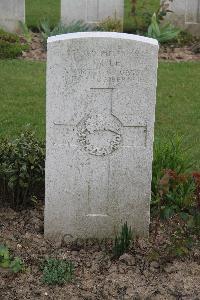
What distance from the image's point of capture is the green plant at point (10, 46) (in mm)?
9852

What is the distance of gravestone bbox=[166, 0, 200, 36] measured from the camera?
11.2 m

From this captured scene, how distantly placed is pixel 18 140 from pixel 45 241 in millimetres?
856

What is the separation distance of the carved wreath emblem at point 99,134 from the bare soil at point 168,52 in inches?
213

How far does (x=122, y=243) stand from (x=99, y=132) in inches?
29.7

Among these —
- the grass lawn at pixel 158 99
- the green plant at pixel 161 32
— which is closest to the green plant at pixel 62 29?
the grass lawn at pixel 158 99

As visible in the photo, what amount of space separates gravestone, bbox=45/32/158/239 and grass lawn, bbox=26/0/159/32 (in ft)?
23.3

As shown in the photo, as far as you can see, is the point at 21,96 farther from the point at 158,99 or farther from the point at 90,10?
the point at 90,10

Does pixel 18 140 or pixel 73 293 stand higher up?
pixel 18 140

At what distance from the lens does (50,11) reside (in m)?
13.3

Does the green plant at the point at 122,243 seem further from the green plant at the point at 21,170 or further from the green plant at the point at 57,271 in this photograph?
the green plant at the point at 21,170

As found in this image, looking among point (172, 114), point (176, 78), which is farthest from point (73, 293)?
point (176, 78)

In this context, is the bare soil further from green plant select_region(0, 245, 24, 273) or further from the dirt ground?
green plant select_region(0, 245, 24, 273)

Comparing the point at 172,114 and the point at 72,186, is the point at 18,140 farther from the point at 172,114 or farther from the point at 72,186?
the point at 172,114

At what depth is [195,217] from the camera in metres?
4.80
